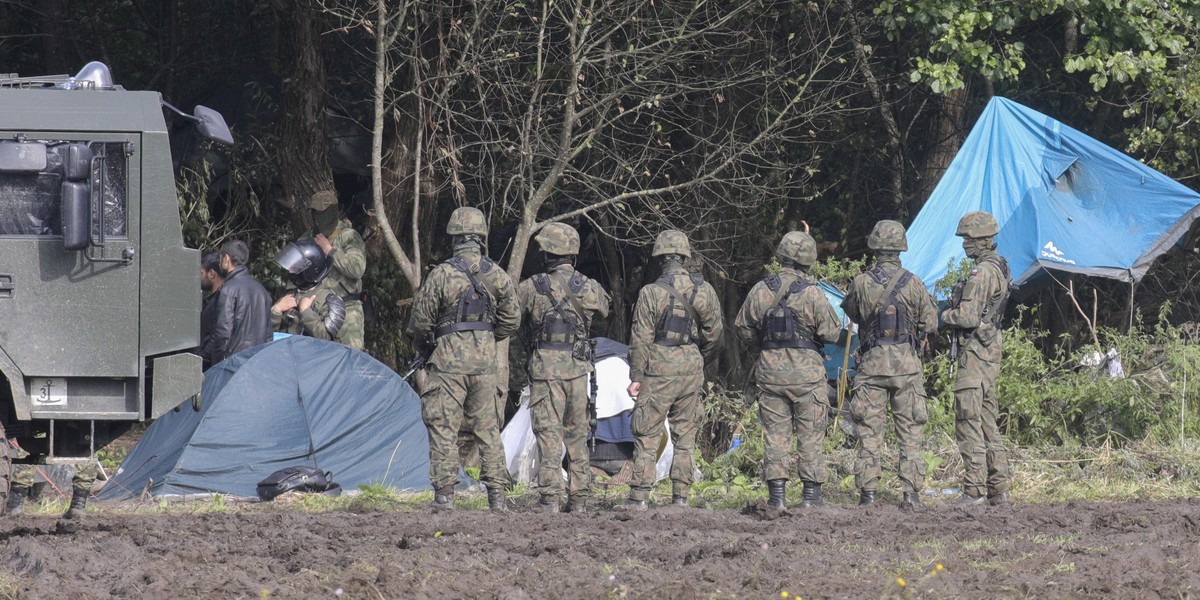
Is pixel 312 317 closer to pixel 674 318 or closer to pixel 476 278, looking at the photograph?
pixel 476 278

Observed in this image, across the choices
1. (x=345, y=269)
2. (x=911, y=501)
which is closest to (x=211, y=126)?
(x=345, y=269)

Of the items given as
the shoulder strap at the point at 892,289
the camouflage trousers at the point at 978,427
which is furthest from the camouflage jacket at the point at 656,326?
the camouflage trousers at the point at 978,427

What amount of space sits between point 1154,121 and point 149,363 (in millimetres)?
11042

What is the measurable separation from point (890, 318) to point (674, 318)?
144 centimetres

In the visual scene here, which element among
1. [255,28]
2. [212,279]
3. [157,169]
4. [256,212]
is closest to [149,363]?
[157,169]

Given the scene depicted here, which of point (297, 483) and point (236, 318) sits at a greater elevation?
point (236, 318)

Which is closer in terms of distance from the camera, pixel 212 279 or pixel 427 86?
pixel 212 279

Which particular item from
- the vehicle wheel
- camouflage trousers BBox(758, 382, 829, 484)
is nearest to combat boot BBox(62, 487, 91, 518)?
the vehicle wheel

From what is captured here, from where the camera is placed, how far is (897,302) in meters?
9.95

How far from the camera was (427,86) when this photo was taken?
43.8ft

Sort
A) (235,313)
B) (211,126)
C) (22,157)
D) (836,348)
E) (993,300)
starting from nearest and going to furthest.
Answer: (22,157) < (211,126) < (993,300) < (235,313) < (836,348)

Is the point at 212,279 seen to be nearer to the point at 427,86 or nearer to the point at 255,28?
the point at 427,86

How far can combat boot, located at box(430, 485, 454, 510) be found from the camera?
9367mm

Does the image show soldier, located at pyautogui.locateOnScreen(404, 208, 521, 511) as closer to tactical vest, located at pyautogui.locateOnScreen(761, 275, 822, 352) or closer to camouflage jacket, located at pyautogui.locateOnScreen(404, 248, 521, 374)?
camouflage jacket, located at pyautogui.locateOnScreen(404, 248, 521, 374)
